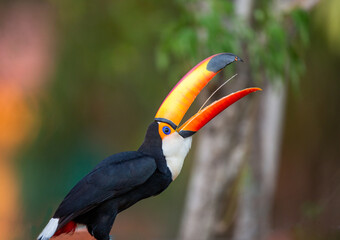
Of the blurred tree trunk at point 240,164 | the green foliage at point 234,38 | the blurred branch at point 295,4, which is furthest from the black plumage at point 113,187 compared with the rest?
the blurred branch at point 295,4

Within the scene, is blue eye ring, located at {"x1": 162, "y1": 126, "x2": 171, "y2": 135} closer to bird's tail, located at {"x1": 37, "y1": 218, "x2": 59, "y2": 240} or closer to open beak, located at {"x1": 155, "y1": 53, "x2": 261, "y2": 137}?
open beak, located at {"x1": 155, "y1": 53, "x2": 261, "y2": 137}

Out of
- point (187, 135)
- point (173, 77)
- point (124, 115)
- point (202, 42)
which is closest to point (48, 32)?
point (124, 115)

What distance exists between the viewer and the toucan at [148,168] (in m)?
1.79

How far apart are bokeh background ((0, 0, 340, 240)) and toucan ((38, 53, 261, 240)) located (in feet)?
8.73

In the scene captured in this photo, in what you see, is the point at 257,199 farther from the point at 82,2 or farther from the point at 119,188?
the point at 119,188

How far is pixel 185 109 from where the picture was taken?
1815 millimetres

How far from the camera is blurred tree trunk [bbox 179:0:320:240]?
3932 mm

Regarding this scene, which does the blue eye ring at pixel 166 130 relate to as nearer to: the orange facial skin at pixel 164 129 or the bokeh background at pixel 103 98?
the orange facial skin at pixel 164 129

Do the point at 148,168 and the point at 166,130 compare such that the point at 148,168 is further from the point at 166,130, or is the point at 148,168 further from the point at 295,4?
the point at 295,4

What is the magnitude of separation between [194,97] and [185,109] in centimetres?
4

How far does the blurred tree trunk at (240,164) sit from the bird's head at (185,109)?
187 cm

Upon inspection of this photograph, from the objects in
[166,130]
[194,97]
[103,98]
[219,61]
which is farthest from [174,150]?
[103,98]

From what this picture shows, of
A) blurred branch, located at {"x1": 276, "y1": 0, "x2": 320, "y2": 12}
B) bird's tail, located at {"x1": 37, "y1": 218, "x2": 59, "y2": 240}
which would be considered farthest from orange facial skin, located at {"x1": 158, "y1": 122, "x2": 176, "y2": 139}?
blurred branch, located at {"x1": 276, "y1": 0, "x2": 320, "y2": 12}

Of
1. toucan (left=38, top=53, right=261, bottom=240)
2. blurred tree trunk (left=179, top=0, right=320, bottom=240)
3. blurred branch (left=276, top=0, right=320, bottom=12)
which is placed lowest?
blurred tree trunk (left=179, top=0, right=320, bottom=240)
